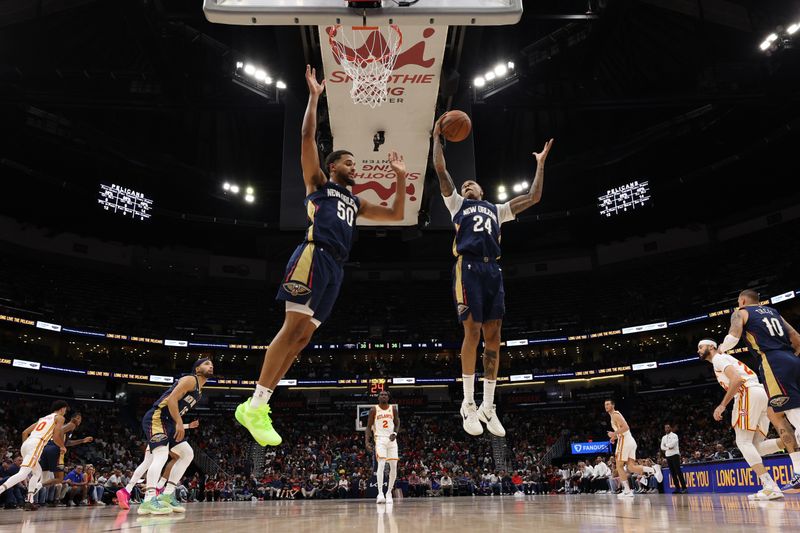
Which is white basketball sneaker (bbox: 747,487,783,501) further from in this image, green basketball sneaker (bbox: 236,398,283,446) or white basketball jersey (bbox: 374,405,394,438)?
white basketball jersey (bbox: 374,405,394,438)

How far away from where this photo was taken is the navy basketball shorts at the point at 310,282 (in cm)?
433

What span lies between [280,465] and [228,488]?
363 centimetres

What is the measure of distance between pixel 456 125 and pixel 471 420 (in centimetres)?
299

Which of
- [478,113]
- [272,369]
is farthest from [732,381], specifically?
[478,113]

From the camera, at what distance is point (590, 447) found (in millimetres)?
25141

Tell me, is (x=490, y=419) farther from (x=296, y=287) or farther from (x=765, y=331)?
(x=765, y=331)

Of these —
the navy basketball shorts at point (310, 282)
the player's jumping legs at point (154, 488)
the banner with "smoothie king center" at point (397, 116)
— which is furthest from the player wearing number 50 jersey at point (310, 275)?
the banner with "smoothie king center" at point (397, 116)

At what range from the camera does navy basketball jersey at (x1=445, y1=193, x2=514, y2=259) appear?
5.72 meters

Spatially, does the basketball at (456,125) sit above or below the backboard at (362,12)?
below

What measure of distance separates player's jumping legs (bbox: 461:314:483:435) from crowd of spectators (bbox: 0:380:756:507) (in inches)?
475

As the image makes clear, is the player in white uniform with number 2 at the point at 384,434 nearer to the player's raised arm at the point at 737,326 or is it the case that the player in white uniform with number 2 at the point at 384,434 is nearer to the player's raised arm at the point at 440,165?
the player's raised arm at the point at 440,165

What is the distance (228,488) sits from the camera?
810 inches

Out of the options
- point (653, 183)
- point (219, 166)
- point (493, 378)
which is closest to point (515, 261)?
point (653, 183)

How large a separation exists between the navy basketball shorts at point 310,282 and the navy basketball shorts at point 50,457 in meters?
8.42
